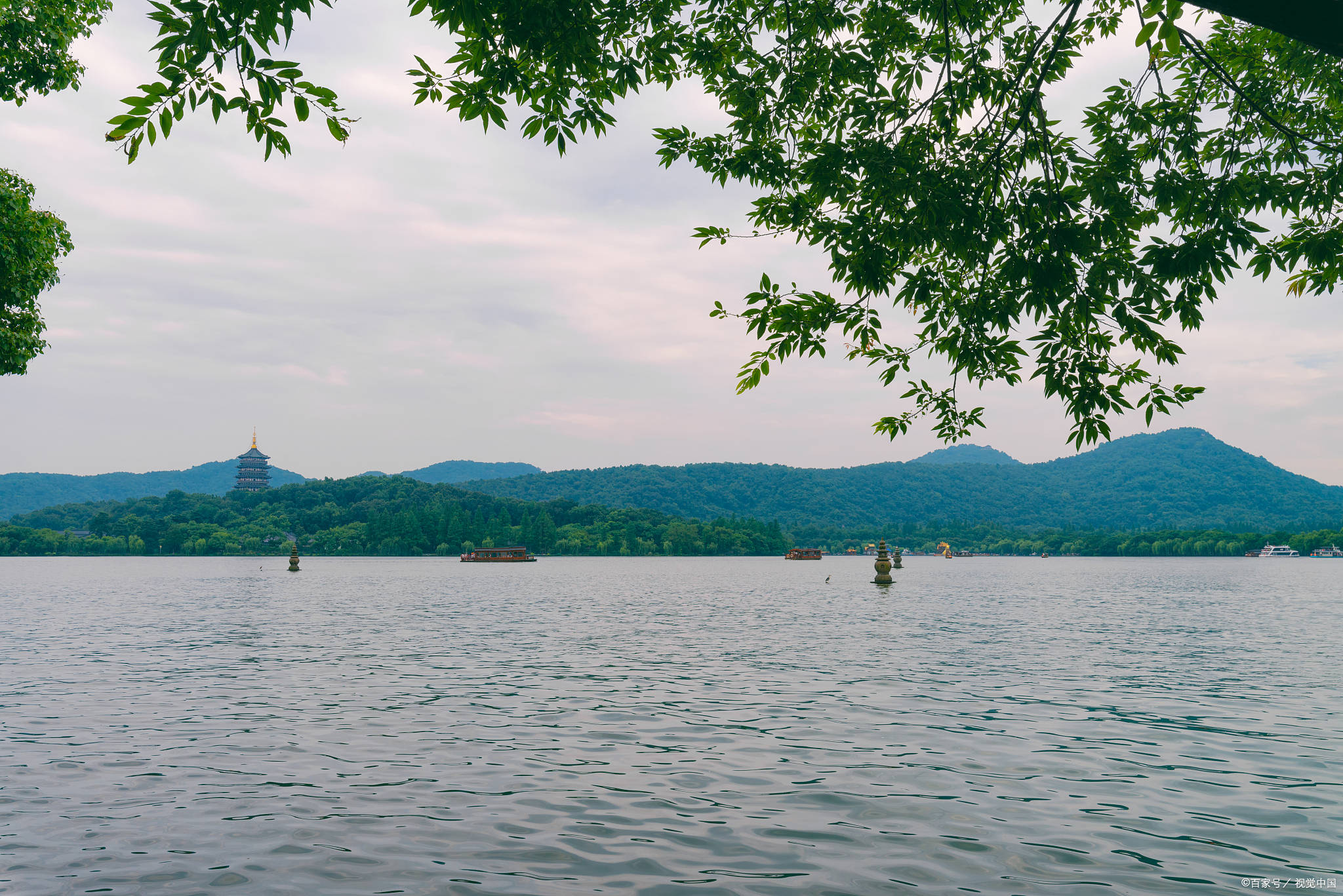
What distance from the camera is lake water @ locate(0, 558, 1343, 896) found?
10453mm

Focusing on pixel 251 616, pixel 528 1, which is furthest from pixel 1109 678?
pixel 251 616

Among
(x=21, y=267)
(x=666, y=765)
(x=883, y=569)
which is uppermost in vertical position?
(x=21, y=267)

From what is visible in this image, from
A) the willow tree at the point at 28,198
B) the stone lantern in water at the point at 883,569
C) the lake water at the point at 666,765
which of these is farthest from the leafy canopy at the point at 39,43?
the stone lantern in water at the point at 883,569

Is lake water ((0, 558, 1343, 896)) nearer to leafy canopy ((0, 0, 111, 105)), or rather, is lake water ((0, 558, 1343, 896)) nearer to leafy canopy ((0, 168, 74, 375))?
leafy canopy ((0, 168, 74, 375))

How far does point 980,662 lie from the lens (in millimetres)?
30797

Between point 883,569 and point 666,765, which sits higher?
point 883,569

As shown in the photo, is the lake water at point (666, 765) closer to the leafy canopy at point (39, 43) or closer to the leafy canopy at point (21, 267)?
the leafy canopy at point (21, 267)

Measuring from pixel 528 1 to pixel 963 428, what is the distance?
312 inches

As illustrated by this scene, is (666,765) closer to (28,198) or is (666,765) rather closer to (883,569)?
(28,198)

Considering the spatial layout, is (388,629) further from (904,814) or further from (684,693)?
(904,814)

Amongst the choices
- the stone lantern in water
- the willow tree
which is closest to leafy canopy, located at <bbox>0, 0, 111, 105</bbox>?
the willow tree

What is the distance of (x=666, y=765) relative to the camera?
1563cm

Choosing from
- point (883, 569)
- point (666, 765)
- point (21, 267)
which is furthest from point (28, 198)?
point (883, 569)

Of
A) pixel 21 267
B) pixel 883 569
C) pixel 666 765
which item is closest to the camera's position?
pixel 666 765
